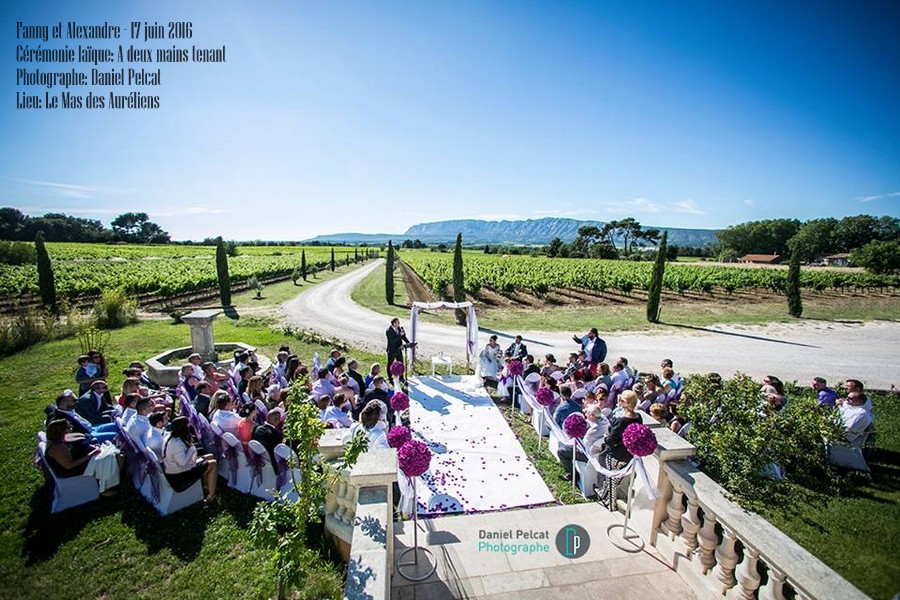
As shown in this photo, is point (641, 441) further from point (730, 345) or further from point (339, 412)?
point (730, 345)

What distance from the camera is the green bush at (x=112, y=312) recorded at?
18844 millimetres

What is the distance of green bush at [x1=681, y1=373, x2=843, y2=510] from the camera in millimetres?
4852

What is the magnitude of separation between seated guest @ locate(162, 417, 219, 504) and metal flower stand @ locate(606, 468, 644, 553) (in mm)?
5900

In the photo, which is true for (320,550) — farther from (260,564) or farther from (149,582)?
(149,582)

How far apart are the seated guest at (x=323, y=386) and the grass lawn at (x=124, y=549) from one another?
231 cm

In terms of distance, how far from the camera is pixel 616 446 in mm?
5523

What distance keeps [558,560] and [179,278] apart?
3333 cm

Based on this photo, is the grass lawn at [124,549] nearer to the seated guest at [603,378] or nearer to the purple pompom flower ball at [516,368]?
the purple pompom flower ball at [516,368]

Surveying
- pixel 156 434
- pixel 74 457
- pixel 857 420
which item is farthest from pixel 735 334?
pixel 74 457

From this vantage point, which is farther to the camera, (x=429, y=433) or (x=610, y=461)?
(x=429, y=433)

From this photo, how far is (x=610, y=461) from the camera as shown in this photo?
5.68 meters

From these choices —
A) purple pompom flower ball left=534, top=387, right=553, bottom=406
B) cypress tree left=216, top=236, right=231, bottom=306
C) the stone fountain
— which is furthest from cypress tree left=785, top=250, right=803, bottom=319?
cypress tree left=216, top=236, right=231, bottom=306

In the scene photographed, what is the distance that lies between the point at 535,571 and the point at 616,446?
2097mm

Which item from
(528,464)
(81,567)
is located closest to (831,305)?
(528,464)
